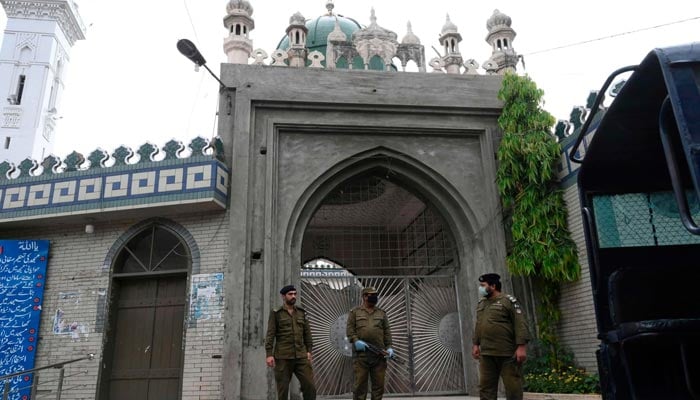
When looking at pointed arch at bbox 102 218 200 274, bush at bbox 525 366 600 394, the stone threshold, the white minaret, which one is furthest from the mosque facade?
the white minaret

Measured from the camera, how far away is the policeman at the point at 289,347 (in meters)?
6.49

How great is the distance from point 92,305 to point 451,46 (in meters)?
8.07

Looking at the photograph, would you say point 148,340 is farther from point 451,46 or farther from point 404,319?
point 451,46

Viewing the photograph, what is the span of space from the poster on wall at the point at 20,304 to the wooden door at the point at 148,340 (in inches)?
49.3

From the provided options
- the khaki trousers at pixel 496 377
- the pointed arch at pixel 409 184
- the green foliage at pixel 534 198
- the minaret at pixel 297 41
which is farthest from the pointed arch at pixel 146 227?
the green foliage at pixel 534 198

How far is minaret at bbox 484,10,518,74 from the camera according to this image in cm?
1084

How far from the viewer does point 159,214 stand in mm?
9211

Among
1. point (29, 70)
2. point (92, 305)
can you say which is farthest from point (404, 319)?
point (29, 70)

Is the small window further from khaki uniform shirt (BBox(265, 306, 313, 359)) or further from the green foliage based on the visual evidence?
khaki uniform shirt (BBox(265, 306, 313, 359))

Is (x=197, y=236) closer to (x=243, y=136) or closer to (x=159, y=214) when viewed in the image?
(x=159, y=214)

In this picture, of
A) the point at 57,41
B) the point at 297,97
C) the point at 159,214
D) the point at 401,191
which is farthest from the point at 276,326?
the point at 57,41

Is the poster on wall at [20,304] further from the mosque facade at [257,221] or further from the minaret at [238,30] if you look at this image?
the minaret at [238,30]

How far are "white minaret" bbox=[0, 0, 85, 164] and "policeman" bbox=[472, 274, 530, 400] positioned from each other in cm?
3457

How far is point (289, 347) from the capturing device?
6.57 meters
